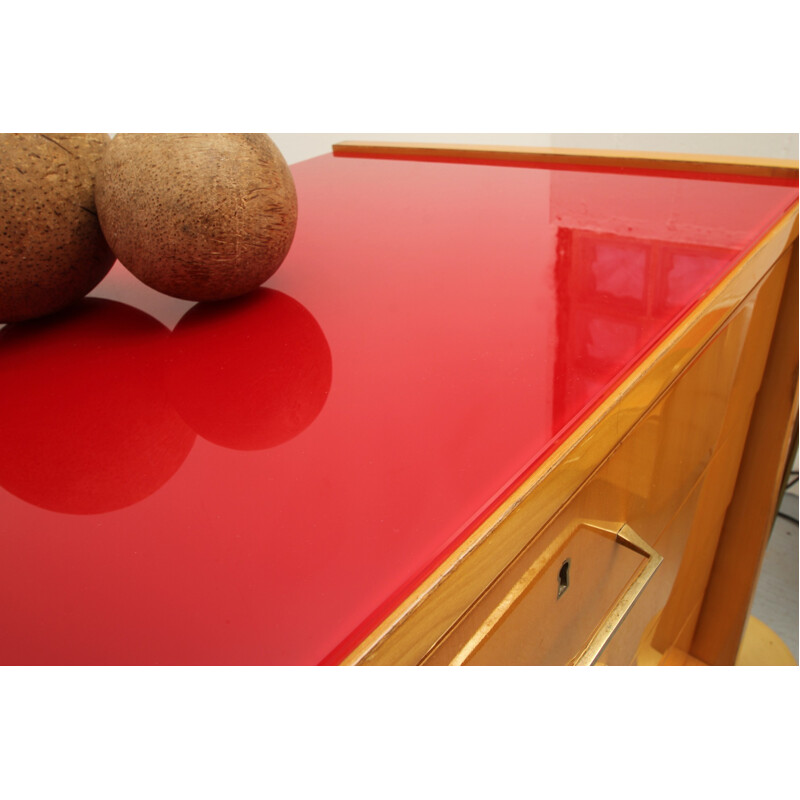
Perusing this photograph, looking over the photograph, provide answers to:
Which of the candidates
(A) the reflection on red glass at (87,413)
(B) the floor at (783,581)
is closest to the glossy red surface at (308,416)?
(A) the reflection on red glass at (87,413)

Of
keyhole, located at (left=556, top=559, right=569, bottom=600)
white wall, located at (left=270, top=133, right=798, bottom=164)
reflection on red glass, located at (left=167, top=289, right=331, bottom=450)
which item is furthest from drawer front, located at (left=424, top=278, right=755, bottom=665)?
white wall, located at (left=270, top=133, right=798, bottom=164)

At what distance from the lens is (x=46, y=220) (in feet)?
1.66

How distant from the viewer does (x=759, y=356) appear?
89 centimetres

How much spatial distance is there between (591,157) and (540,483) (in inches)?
27.3

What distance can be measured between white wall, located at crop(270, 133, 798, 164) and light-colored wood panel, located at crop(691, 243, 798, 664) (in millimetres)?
598

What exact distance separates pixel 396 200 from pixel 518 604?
0.57m

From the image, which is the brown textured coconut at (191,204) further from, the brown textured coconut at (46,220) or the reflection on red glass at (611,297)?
the reflection on red glass at (611,297)

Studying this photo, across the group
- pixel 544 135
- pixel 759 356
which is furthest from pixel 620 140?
pixel 759 356

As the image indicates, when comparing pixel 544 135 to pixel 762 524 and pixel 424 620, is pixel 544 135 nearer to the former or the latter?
pixel 762 524

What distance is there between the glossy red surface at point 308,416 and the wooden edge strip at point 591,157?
0.45ft

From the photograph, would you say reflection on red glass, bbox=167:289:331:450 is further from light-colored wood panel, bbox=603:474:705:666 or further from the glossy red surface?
light-colored wood panel, bbox=603:474:705:666

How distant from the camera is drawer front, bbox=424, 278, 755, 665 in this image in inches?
16.0

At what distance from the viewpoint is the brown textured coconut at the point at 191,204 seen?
19.3 inches

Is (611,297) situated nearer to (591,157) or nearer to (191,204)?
(191,204)
